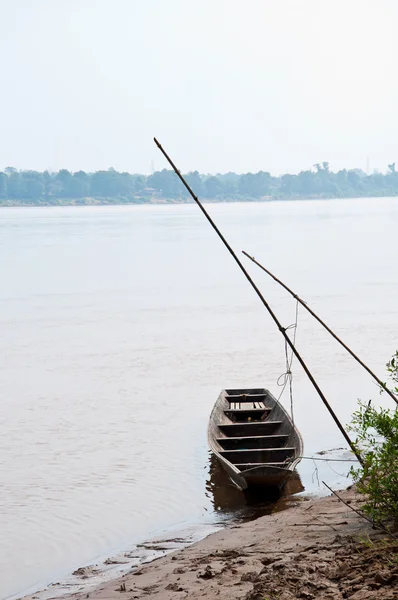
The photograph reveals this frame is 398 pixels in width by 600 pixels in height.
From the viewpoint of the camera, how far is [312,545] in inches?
273

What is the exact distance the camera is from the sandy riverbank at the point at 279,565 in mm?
5594

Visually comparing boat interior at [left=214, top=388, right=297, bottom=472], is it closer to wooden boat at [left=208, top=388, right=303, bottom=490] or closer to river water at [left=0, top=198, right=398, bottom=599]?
wooden boat at [left=208, top=388, right=303, bottom=490]

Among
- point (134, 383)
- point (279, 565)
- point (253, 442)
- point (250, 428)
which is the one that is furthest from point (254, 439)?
point (134, 383)

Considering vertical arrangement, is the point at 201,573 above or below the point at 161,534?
above

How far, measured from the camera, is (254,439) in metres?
11.7

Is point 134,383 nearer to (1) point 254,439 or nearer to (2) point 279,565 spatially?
(1) point 254,439

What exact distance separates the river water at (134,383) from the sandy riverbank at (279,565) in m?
1.63

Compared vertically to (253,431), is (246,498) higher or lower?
lower

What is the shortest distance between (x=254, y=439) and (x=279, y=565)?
5.39m

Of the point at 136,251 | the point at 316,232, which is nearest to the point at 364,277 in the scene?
the point at 136,251

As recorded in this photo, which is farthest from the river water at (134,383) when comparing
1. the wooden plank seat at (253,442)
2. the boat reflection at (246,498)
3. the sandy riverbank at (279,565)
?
the sandy riverbank at (279,565)

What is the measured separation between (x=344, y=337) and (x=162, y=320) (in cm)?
670

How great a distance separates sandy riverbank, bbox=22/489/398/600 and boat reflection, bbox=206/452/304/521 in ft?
3.37

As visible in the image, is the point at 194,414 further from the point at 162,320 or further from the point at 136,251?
the point at 136,251
